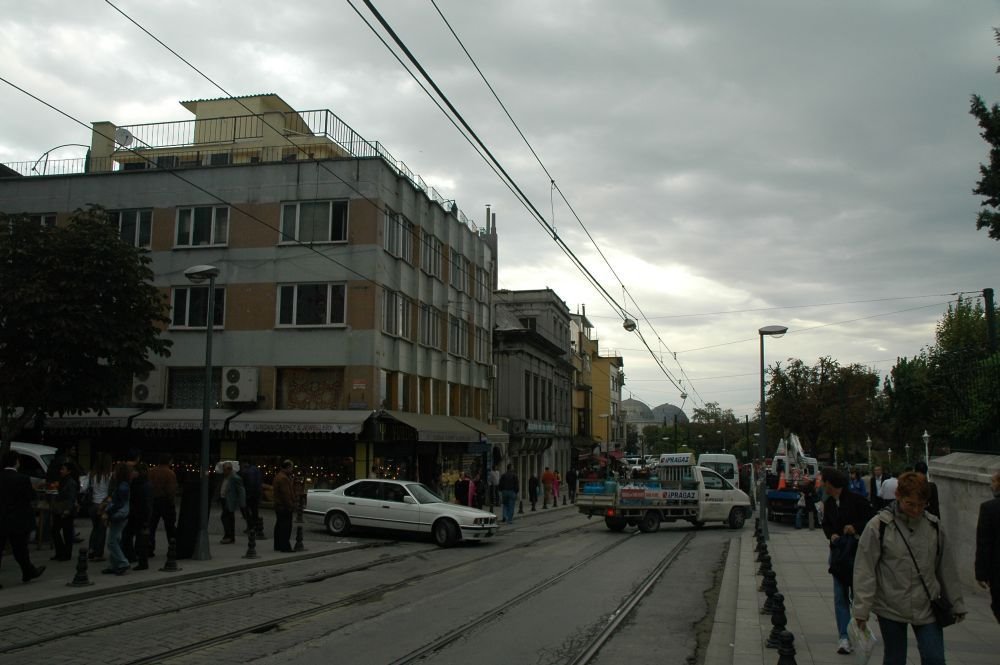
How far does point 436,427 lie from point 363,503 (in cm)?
1017

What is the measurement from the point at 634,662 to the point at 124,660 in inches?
193

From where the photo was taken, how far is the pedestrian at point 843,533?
24.8 feet

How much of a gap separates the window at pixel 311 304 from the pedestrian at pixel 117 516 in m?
15.0

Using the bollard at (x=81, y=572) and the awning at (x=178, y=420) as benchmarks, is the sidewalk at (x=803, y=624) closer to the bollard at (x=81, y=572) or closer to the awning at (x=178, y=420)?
the bollard at (x=81, y=572)

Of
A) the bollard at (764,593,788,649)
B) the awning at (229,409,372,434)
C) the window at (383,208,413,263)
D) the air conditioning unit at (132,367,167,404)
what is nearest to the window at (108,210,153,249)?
the air conditioning unit at (132,367,167,404)

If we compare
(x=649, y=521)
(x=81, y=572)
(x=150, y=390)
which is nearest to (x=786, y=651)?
(x=81, y=572)

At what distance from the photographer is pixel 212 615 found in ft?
33.1

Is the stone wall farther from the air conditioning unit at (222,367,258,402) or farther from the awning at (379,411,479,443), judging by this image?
the air conditioning unit at (222,367,258,402)

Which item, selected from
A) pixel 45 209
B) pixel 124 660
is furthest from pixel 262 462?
pixel 124 660

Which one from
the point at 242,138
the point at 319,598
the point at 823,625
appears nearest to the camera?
the point at 823,625

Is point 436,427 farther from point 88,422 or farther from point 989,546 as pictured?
point 989,546

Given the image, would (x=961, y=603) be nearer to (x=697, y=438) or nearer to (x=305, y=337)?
(x=305, y=337)

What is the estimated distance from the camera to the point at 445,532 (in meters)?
19.2

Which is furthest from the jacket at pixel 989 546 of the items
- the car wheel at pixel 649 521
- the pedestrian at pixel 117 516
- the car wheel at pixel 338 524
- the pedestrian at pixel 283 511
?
the car wheel at pixel 649 521
